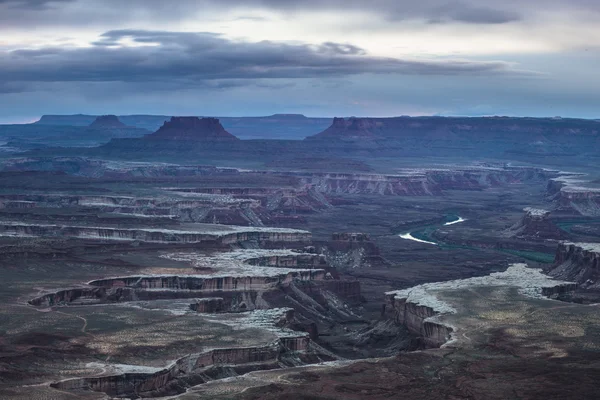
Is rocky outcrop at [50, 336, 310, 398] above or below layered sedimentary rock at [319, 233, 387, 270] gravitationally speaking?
above

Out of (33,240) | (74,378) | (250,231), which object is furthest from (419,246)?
(74,378)

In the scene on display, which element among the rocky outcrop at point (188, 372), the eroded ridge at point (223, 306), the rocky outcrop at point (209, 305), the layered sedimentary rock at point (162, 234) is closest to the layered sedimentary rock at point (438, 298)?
the eroded ridge at point (223, 306)

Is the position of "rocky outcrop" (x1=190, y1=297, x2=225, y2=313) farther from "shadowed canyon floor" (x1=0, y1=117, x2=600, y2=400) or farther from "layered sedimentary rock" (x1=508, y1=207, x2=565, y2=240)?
"layered sedimentary rock" (x1=508, y1=207, x2=565, y2=240)

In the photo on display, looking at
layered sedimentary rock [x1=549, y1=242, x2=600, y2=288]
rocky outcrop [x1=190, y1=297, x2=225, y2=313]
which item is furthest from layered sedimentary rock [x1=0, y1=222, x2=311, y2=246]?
rocky outcrop [x1=190, y1=297, x2=225, y2=313]

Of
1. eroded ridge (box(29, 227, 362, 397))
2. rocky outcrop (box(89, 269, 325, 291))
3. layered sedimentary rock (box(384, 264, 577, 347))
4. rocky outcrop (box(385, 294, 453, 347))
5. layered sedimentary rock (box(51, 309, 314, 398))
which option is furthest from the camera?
rocky outcrop (box(89, 269, 325, 291))

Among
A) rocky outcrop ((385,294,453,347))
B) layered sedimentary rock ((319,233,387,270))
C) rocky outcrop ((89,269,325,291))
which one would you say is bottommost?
layered sedimentary rock ((319,233,387,270))

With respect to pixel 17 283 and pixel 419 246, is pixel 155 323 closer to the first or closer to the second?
pixel 17 283
